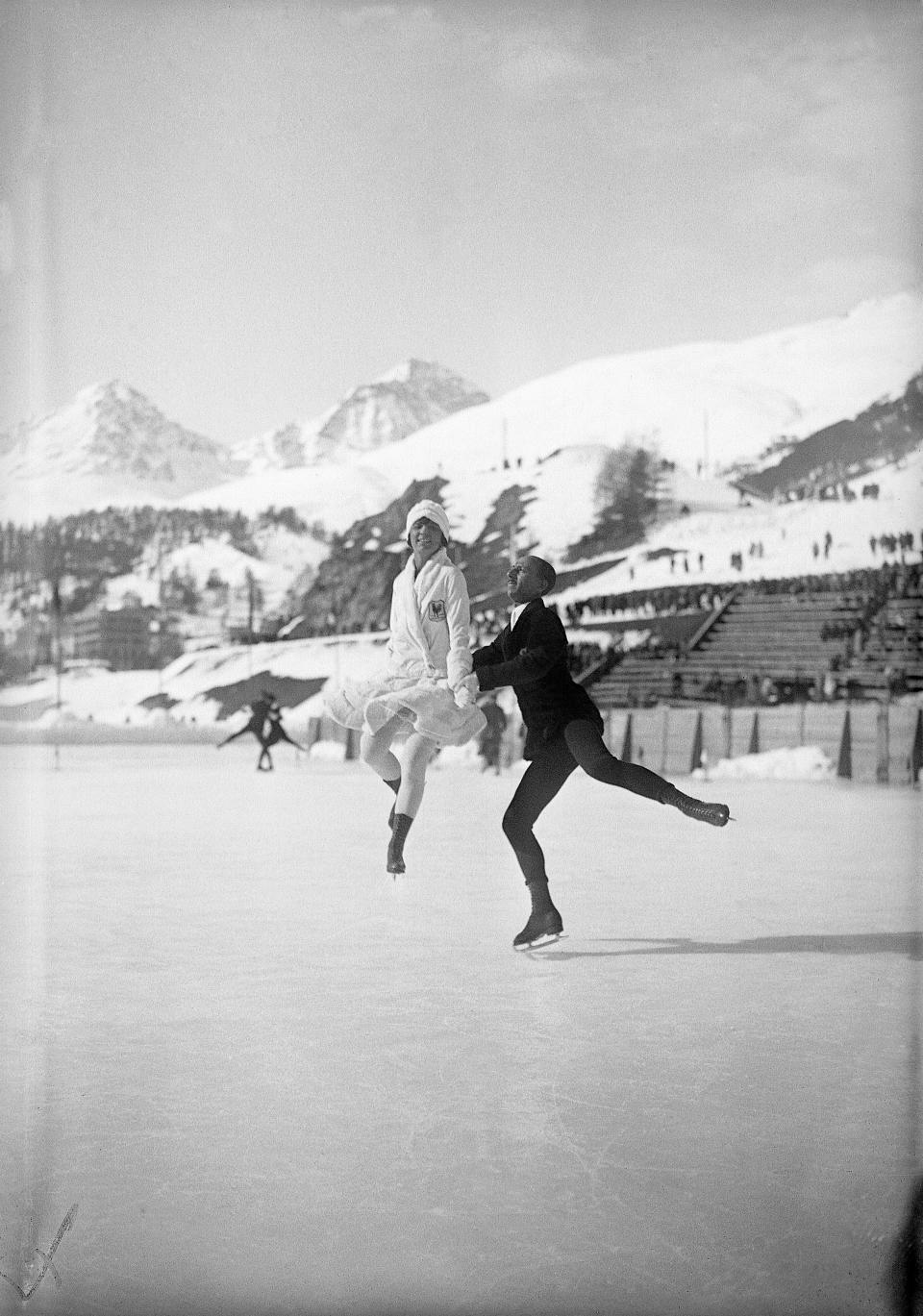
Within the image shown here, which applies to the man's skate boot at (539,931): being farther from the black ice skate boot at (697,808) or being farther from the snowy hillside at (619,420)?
the snowy hillside at (619,420)

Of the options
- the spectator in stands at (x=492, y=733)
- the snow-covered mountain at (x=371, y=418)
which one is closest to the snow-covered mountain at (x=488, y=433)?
the snow-covered mountain at (x=371, y=418)

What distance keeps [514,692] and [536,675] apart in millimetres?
155

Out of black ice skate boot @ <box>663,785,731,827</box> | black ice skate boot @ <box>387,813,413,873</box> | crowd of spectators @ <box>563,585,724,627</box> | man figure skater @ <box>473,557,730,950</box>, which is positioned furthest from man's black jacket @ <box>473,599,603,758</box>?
crowd of spectators @ <box>563,585,724,627</box>

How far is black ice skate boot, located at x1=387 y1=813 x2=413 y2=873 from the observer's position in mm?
4371

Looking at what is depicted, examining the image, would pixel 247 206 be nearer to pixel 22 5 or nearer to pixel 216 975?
pixel 22 5

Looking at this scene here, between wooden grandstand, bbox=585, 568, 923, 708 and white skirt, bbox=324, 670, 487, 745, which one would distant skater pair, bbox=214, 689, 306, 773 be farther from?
white skirt, bbox=324, 670, 487, 745

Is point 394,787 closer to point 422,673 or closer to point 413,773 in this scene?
point 413,773

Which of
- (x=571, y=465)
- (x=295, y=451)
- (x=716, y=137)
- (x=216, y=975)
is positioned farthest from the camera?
(x=571, y=465)

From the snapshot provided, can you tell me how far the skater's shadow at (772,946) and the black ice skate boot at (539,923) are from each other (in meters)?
0.04

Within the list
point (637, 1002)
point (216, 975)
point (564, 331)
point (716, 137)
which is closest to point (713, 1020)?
point (637, 1002)

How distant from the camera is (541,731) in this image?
151 inches

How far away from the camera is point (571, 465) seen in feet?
20.6

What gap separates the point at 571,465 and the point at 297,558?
1.98m

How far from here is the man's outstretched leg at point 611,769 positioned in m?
3.76
